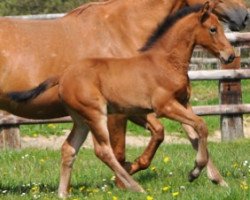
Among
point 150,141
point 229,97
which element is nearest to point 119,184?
point 150,141

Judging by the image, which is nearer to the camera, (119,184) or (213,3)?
(119,184)

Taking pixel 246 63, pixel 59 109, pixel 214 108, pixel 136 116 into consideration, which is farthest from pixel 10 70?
pixel 246 63

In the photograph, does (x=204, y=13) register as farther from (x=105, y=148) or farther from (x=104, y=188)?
(x=104, y=188)

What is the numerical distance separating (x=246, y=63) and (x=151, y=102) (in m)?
15.1

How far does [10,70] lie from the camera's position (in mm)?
7770

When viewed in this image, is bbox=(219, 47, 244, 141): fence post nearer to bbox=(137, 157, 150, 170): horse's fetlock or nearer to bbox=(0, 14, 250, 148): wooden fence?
bbox=(0, 14, 250, 148): wooden fence

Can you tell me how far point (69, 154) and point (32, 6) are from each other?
19.3 m

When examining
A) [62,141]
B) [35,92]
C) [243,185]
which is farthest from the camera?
[62,141]

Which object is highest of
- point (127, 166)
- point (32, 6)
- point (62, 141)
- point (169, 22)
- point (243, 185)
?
point (169, 22)

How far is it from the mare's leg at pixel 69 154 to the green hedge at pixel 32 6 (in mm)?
18504

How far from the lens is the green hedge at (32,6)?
85.2 ft

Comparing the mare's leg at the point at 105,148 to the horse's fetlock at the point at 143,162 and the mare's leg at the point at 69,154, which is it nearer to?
the mare's leg at the point at 69,154

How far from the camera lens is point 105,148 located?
7.38 m

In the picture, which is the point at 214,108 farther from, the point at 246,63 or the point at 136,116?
the point at 246,63
